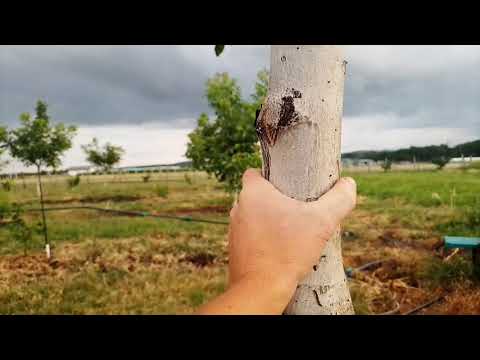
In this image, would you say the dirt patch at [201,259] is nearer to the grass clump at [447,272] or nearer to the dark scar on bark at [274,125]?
the grass clump at [447,272]

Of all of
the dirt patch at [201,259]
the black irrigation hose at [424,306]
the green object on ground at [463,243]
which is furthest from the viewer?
the dirt patch at [201,259]

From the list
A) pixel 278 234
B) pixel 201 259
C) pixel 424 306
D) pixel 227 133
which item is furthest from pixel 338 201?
pixel 227 133

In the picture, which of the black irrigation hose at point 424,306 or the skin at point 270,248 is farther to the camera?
the black irrigation hose at point 424,306

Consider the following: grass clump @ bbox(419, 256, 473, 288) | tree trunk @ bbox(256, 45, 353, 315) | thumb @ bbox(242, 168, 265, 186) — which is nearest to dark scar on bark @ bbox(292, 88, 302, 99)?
tree trunk @ bbox(256, 45, 353, 315)

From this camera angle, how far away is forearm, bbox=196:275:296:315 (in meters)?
0.85

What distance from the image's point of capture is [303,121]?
1.16 m

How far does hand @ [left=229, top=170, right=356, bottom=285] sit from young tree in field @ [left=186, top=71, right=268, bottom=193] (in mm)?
12769

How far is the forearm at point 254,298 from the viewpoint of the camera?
0.85 metres

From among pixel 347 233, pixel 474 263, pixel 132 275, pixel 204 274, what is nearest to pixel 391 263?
pixel 474 263

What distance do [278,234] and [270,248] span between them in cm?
4

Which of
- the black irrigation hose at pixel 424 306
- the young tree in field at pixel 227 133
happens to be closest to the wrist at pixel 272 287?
the black irrigation hose at pixel 424 306

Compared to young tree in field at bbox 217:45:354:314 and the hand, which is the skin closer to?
the hand

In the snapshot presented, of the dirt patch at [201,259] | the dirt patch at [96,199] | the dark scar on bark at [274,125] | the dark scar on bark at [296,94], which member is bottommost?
the dirt patch at [96,199]

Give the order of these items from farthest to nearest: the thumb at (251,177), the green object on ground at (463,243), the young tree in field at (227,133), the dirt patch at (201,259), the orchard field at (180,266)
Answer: the young tree in field at (227,133), the dirt patch at (201,259), the green object on ground at (463,243), the orchard field at (180,266), the thumb at (251,177)
